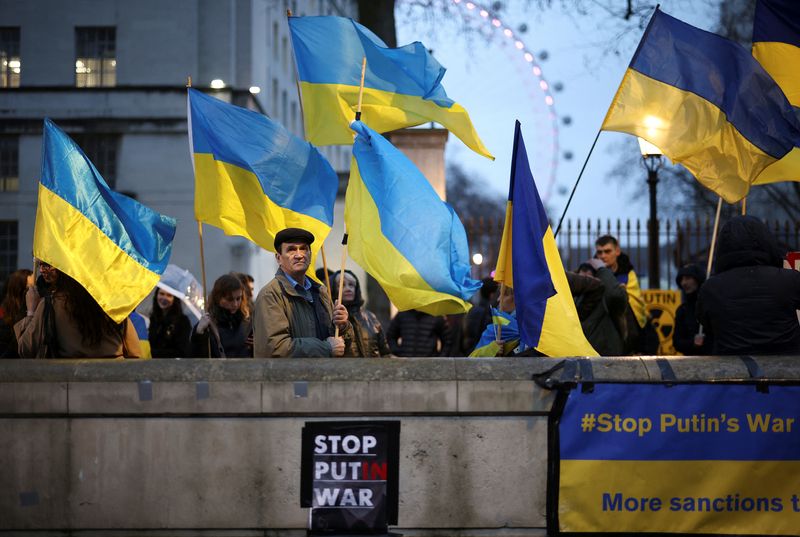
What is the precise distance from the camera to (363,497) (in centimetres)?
634

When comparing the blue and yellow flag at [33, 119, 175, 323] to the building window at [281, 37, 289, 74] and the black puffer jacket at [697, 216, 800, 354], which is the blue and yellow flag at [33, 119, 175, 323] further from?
the building window at [281, 37, 289, 74]

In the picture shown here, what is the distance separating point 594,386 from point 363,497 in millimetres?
1444

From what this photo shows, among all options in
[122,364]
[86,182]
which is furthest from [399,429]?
[86,182]

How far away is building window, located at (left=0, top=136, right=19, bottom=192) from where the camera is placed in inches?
1366

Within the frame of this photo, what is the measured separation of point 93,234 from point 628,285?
16.4ft

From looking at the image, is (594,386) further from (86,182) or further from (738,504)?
(86,182)

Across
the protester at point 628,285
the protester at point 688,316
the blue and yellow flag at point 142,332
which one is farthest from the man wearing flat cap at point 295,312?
the protester at point 688,316

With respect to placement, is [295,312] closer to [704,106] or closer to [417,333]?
[704,106]

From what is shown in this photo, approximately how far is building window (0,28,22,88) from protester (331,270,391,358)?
3013 cm

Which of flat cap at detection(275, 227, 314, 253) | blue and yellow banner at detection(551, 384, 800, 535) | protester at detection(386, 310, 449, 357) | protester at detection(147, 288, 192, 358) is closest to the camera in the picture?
blue and yellow banner at detection(551, 384, 800, 535)

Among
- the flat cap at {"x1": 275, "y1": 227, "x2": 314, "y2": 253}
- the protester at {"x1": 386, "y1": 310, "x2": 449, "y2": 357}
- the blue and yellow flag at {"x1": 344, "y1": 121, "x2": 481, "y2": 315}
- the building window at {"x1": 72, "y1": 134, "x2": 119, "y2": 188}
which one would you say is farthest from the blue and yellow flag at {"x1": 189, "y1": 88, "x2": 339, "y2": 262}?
the building window at {"x1": 72, "y1": 134, "x2": 119, "y2": 188}

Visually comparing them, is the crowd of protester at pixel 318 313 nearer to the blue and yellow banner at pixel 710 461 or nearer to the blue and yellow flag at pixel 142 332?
the blue and yellow banner at pixel 710 461

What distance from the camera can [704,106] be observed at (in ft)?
26.5

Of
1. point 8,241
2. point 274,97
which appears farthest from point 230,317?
point 274,97
